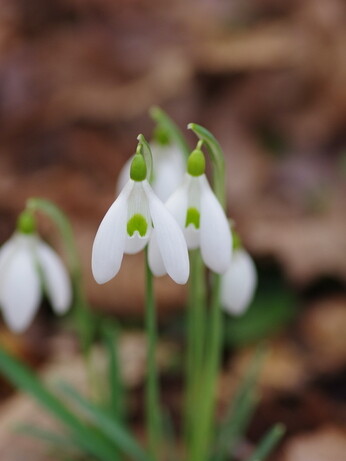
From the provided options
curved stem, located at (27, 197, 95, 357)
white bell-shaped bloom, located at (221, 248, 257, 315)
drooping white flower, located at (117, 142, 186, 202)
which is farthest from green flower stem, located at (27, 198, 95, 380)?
white bell-shaped bloom, located at (221, 248, 257, 315)

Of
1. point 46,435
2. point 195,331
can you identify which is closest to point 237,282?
point 195,331

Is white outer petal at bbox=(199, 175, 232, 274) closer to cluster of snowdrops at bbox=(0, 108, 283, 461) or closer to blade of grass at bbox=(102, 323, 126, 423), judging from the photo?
cluster of snowdrops at bbox=(0, 108, 283, 461)

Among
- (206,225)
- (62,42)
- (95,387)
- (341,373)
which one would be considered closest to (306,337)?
(341,373)

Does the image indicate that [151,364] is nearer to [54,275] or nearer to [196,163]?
[54,275]

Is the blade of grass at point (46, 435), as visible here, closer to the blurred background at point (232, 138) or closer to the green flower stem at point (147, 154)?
the blurred background at point (232, 138)

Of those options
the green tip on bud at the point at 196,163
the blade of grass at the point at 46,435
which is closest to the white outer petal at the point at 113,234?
the green tip on bud at the point at 196,163

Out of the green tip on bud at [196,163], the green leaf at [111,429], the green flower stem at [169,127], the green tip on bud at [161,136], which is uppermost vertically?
the green tip on bud at [161,136]
